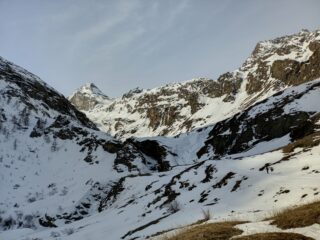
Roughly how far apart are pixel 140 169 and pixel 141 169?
0.28 meters

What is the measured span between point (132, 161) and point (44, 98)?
56.7 metres

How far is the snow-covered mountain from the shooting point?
36844mm

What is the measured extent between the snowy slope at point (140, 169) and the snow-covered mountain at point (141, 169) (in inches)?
8.1

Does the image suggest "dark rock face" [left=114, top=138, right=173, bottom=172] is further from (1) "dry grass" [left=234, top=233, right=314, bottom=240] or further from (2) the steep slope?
(1) "dry grass" [left=234, top=233, right=314, bottom=240]

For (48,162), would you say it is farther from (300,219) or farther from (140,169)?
(300,219)

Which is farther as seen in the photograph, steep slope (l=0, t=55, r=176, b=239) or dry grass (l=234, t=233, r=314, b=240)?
steep slope (l=0, t=55, r=176, b=239)

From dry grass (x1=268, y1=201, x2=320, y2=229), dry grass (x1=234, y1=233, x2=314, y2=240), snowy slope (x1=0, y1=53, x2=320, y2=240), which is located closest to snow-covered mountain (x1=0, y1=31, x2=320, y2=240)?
snowy slope (x1=0, y1=53, x2=320, y2=240)

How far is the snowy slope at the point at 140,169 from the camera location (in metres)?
37.0

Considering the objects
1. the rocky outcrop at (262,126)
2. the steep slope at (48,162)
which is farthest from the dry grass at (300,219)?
the steep slope at (48,162)

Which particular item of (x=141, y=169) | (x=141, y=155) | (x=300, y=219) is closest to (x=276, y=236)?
(x=300, y=219)

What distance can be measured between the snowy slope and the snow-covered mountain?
206mm

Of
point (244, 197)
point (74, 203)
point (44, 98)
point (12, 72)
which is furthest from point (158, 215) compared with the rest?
point (12, 72)

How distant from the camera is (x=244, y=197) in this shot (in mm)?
35188

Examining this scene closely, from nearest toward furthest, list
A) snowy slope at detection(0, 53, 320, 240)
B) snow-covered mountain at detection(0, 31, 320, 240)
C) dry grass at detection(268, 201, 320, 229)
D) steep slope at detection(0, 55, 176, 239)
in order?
1. dry grass at detection(268, 201, 320, 229)
2. snow-covered mountain at detection(0, 31, 320, 240)
3. snowy slope at detection(0, 53, 320, 240)
4. steep slope at detection(0, 55, 176, 239)
